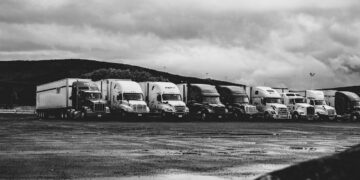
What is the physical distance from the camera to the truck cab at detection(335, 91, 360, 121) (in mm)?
52438

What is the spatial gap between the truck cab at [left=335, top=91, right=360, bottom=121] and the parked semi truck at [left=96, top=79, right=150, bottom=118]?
2125 cm

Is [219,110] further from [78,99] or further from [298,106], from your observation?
[78,99]

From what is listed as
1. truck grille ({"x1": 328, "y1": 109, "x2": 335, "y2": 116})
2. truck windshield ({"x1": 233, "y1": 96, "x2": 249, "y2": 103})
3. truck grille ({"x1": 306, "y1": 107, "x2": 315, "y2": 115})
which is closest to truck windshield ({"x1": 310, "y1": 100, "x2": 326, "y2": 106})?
truck grille ({"x1": 328, "y1": 109, "x2": 335, "y2": 116})

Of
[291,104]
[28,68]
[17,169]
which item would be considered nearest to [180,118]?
[291,104]

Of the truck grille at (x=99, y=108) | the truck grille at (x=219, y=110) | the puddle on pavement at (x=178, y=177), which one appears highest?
the truck grille at (x=99, y=108)

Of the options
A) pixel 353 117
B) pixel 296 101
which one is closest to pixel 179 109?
pixel 296 101

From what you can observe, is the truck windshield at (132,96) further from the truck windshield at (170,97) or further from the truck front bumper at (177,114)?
the truck front bumper at (177,114)

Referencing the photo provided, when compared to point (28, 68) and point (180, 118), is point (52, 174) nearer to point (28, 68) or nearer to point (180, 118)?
point (180, 118)

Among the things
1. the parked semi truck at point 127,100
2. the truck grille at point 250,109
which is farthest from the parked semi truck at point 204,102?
the parked semi truck at point 127,100

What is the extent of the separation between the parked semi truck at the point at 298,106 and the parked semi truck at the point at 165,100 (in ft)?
38.8

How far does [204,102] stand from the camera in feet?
149

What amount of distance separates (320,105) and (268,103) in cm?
623

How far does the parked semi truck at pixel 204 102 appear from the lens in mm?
44812

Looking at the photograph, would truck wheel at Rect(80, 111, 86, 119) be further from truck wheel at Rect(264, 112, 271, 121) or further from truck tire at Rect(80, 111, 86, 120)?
truck wheel at Rect(264, 112, 271, 121)
